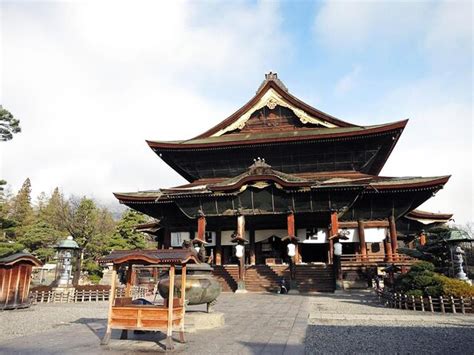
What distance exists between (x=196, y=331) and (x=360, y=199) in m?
19.9

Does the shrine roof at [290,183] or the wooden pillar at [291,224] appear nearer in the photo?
the wooden pillar at [291,224]

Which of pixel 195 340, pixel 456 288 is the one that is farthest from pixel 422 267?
pixel 195 340

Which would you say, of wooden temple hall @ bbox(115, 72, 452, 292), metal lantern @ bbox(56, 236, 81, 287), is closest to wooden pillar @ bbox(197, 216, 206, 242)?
wooden temple hall @ bbox(115, 72, 452, 292)

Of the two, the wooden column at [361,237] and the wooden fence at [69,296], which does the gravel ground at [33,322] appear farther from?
the wooden column at [361,237]

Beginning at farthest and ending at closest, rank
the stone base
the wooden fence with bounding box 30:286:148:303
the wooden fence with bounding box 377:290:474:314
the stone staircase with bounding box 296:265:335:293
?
the stone staircase with bounding box 296:265:335:293, the wooden fence with bounding box 30:286:148:303, the wooden fence with bounding box 377:290:474:314, the stone base

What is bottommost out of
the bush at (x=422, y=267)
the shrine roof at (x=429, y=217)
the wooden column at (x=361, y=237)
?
the bush at (x=422, y=267)

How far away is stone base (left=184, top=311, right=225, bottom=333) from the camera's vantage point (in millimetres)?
9781

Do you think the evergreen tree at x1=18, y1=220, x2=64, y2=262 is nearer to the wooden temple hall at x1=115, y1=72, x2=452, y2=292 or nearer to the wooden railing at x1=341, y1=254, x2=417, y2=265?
the wooden temple hall at x1=115, y1=72, x2=452, y2=292

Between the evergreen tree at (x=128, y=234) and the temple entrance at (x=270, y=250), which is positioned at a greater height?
the evergreen tree at (x=128, y=234)

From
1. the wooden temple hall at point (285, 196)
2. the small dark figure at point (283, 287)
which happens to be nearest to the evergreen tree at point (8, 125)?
the wooden temple hall at point (285, 196)

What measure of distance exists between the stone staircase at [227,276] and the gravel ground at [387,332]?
37.8 ft

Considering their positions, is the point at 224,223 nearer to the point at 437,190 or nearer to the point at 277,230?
the point at 277,230

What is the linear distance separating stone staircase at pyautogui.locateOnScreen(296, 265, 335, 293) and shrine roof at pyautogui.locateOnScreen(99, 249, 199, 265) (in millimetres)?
16205

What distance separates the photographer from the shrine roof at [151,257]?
8.44 meters
